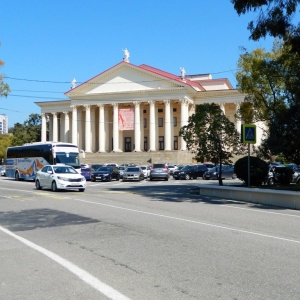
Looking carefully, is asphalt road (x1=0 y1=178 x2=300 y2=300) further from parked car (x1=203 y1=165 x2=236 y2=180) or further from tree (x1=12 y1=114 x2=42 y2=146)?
tree (x1=12 y1=114 x2=42 y2=146)

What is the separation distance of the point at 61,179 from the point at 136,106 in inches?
2075

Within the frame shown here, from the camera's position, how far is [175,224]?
11922mm

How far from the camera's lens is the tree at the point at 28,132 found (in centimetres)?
9775

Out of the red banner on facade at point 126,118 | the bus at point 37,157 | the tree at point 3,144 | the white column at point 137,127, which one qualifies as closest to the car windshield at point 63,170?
the bus at point 37,157

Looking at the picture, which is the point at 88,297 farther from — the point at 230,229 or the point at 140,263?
the point at 230,229

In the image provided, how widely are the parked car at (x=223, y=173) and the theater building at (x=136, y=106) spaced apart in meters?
25.9

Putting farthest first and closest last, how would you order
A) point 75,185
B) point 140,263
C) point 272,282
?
point 75,185 → point 140,263 → point 272,282

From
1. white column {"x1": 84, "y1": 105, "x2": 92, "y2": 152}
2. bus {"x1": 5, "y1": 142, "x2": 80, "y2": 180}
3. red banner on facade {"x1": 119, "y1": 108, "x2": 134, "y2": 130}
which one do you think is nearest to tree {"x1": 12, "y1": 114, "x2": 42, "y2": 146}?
white column {"x1": 84, "y1": 105, "x2": 92, "y2": 152}

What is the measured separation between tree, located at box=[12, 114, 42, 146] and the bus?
53.4 m

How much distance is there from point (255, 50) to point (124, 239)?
25.5 metres

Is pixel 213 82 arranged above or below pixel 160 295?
above

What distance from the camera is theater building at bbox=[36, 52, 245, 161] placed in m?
74.6

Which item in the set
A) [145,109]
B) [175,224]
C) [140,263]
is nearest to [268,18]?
[175,224]

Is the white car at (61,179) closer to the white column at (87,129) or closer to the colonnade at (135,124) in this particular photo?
the colonnade at (135,124)
